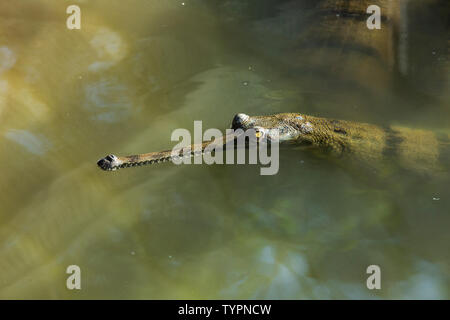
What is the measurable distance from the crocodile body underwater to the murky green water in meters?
0.19

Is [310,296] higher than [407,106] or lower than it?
lower

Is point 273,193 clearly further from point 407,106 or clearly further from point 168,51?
point 168,51

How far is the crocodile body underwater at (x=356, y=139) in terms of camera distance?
5.04 meters

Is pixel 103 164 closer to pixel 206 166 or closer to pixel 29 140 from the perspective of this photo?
pixel 206 166

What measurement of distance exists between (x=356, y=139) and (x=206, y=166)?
1.74m

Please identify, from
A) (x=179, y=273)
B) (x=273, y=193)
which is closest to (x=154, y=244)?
(x=179, y=273)

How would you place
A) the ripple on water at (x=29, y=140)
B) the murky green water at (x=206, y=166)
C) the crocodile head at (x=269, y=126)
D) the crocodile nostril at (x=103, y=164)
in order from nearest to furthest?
the murky green water at (x=206, y=166)
the crocodile nostril at (x=103, y=164)
the crocodile head at (x=269, y=126)
the ripple on water at (x=29, y=140)

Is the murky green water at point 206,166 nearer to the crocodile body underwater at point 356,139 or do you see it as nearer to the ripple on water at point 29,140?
the ripple on water at point 29,140

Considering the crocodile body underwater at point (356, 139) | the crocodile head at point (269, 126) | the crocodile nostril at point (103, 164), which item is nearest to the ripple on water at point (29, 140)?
the crocodile nostril at point (103, 164)

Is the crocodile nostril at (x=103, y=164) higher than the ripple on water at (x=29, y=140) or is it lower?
lower

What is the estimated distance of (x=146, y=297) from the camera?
4.23m

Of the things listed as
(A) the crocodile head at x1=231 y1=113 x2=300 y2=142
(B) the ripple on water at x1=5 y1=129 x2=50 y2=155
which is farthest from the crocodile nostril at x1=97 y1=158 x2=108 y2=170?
(A) the crocodile head at x1=231 y1=113 x2=300 y2=142

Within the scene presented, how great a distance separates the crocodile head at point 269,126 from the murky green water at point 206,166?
0.94 feet
